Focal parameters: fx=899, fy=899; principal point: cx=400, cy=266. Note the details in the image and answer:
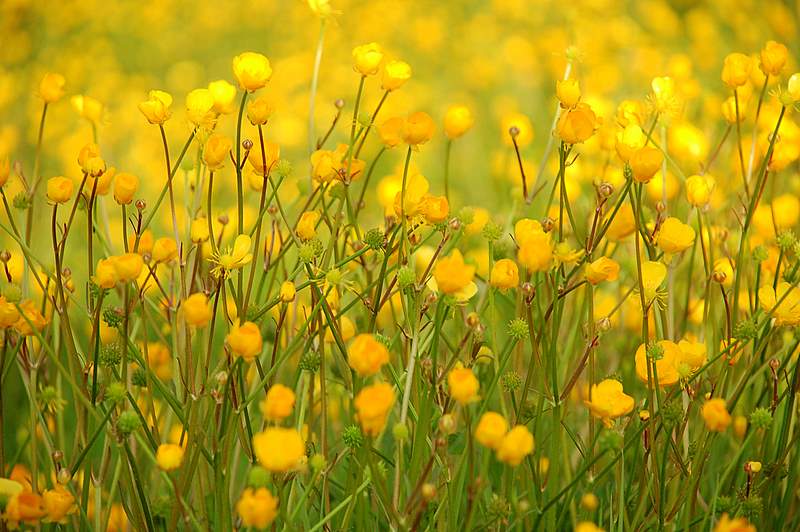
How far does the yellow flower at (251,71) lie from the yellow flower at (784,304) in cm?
71

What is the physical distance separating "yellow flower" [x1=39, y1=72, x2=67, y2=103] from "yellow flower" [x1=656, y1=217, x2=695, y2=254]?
37.5 inches

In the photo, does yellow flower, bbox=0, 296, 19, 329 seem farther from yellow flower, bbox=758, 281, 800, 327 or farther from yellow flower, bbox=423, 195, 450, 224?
yellow flower, bbox=758, 281, 800, 327

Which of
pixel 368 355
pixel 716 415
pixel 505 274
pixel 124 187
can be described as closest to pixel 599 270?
pixel 505 274

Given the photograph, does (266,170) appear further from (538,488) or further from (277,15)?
(277,15)

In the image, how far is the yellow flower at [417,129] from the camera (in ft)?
3.86

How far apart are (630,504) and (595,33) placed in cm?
319

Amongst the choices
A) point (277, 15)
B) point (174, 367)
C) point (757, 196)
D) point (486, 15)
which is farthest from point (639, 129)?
point (277, 15)

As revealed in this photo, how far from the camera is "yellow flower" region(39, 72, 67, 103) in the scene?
4.65ft

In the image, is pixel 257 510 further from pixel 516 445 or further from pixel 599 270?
pixel 599 270

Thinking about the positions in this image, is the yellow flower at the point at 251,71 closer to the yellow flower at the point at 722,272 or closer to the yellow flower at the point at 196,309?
the yellow flower at the point at 196,309

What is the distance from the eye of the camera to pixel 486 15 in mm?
4676

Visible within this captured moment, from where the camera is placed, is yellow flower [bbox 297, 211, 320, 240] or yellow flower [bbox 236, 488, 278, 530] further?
yellow flower [bbox 297, 211, 320, 240]

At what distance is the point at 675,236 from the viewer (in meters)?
1.13

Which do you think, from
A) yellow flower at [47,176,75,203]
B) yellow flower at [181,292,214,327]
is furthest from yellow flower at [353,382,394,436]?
yellow flower at [47,176,75,203]
